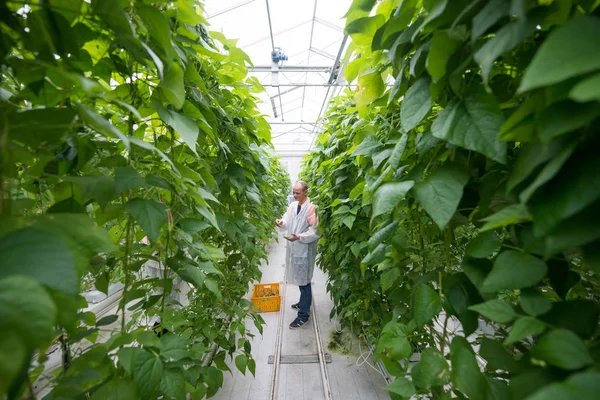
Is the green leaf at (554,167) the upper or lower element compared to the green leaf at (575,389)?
upper

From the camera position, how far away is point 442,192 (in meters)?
0.43

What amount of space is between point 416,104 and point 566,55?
0.88 feet

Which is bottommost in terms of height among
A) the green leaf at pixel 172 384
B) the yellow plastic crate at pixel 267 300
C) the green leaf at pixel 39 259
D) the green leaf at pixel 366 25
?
the yellow plastic crate at pixel 267 300

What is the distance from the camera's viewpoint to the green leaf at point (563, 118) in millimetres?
245

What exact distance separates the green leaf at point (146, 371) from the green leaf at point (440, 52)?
2.14 ft

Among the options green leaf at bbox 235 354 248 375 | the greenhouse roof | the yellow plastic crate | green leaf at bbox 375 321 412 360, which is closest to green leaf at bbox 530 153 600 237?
green leaf at bbox 375 321 412 360

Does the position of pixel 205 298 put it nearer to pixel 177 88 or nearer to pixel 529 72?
pixel 177 88

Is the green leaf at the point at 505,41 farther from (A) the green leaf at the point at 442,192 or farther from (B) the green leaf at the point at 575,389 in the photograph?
(B) the green leaf at the point at 575,389


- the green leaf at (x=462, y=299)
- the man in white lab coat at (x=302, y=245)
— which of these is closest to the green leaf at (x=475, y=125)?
Result: the green leaf at (x=462, y=299)

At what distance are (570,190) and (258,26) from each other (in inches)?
180

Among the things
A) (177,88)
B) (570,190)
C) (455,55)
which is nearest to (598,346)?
(570,190)

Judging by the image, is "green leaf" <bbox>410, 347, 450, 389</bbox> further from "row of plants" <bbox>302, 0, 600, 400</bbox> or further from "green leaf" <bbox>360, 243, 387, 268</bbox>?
"green leaf" <bbox>360, 243, 387, 268</bbox>

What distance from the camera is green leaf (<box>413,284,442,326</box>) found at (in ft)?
1.62

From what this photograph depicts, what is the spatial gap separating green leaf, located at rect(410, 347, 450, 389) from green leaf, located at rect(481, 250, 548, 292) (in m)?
0.20
